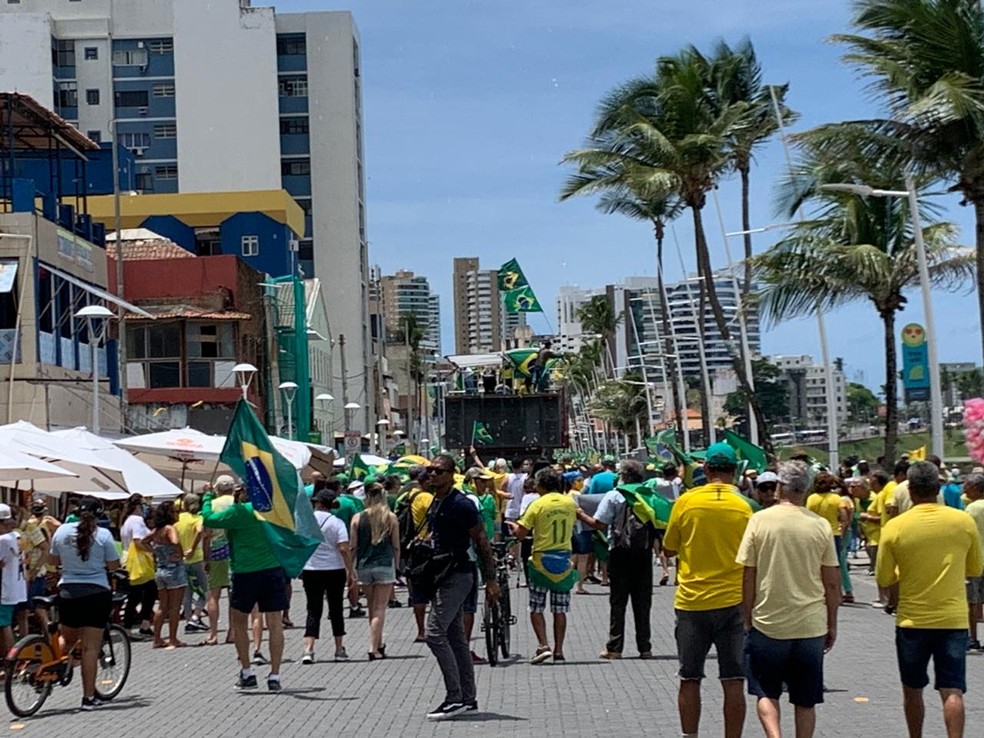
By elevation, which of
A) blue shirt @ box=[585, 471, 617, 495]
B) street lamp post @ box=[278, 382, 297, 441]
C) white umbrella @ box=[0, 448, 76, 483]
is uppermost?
street lamp post @ box=[278, 382, 297, 441]

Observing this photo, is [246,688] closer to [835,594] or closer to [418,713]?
[418,713]

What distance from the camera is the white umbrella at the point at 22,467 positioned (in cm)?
1611

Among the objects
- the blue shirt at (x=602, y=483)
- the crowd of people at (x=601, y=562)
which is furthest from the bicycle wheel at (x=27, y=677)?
the blue shirt at (x=602, y=483)

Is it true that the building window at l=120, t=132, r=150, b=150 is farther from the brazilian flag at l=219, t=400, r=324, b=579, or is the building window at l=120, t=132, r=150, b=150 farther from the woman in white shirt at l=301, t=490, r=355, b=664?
the brazilian flag at l=219, t=400, r=324, b=579

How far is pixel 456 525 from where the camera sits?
39.3ft

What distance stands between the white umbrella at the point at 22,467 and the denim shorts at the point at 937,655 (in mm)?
9902

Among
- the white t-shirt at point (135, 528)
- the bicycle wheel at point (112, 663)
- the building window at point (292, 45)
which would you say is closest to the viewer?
the bicycle wheel at point (112, 663)

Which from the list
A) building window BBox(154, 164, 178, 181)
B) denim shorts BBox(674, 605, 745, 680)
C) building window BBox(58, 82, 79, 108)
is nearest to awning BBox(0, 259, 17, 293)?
denim shorts BBox(674, 605, 745, 680)

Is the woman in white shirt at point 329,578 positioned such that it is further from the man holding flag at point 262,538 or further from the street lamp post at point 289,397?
the street lamp post at point 289,397

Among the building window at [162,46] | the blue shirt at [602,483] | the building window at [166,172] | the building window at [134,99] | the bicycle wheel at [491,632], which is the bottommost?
the bicycle wheel at [491,632]

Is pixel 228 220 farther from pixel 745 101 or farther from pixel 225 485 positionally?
pixel 225 485

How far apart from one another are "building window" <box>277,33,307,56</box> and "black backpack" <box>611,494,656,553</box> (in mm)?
77522

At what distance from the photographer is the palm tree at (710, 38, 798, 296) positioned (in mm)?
44250

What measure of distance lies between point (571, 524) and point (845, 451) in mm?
74281
